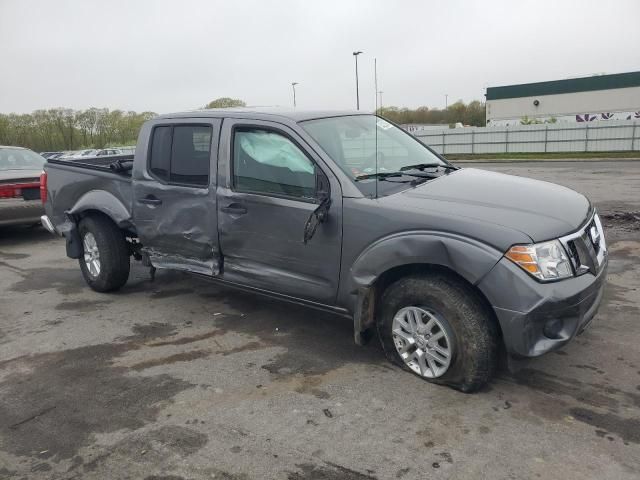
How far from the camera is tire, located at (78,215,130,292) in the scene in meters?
5.70

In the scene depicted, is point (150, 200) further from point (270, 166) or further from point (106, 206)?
point (270, 166)

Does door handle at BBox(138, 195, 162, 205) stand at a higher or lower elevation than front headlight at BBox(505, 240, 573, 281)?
higher

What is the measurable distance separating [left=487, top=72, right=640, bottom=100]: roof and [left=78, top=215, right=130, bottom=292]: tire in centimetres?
5698

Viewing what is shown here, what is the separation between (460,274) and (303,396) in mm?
1261

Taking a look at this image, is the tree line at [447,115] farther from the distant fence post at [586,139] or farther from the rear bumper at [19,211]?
the rear bumper at [19,211]

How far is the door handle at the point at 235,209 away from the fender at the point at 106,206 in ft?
4.78

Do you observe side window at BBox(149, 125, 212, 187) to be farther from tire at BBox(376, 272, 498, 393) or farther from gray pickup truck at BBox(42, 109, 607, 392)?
tire at BBox(376, 272, 498, 393)

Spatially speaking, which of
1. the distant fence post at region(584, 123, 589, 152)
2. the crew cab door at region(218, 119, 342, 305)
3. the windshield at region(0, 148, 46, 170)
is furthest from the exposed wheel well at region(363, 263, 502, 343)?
the distant fence post at region(584, 123, 589, 152)

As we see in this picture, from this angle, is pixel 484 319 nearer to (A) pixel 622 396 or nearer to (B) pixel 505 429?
(B) pixel 505 429

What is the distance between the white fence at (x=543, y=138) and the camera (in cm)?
2998

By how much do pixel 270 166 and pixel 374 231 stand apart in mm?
1073

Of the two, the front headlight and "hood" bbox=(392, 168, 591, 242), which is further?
"hood" bbox=(392, 168, 591, 242)

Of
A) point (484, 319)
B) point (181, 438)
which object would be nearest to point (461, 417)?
point (484, 319)

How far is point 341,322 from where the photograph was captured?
4.86 m
